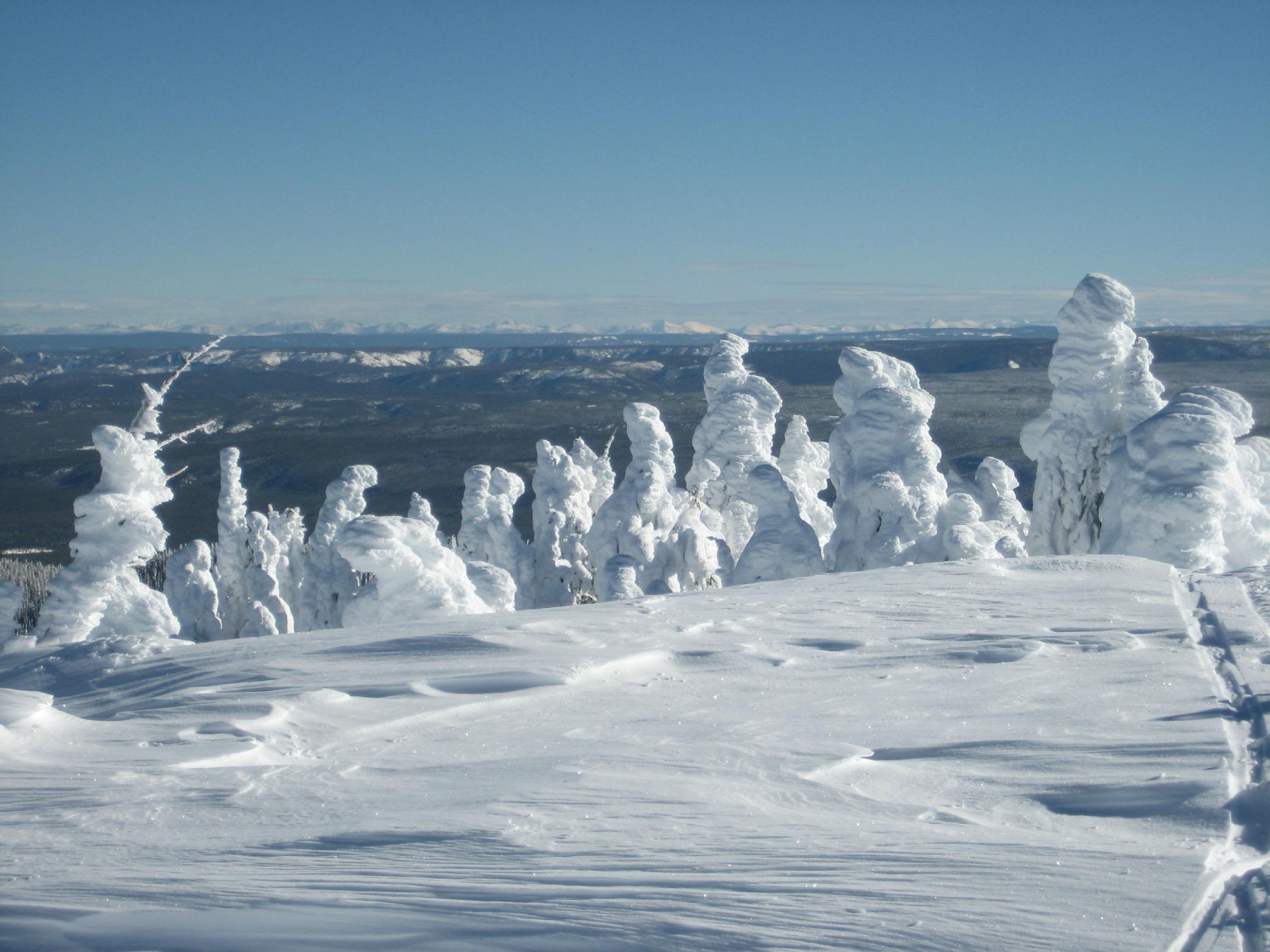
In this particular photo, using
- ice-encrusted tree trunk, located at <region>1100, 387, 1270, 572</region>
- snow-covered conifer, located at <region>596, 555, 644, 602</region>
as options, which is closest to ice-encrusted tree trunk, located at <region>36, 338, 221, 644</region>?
snow-covered conifer, located at <region>596, 555, 644, 602</region>

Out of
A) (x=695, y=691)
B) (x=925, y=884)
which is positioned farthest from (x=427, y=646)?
Answer: (x=925, y=884)

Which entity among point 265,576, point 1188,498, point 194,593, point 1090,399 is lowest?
point 194,593

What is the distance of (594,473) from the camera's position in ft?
103

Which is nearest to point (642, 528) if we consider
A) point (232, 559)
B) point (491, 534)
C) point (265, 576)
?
point (491, 534)

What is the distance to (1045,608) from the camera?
820 centimetres

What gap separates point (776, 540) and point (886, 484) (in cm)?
216

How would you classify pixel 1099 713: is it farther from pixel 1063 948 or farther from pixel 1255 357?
pixel 1255 357

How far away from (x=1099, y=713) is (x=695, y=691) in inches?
93.2

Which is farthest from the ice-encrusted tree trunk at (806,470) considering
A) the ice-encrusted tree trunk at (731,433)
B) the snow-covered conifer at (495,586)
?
the snow-covered conifer at (495,586)

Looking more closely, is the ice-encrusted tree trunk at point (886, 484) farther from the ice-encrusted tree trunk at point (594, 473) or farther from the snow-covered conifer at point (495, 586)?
the ice-encrusted tree trunk at point (594, 473)

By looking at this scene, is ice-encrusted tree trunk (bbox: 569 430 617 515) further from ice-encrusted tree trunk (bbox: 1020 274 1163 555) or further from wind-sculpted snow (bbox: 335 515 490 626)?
wind-sculpted snow (bbox: 335 515 490 626)

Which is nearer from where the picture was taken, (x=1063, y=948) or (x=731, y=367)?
(x=1063, y=948)

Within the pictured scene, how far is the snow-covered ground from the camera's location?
353cm

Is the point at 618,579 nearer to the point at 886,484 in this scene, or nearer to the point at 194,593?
the point at 886,484
